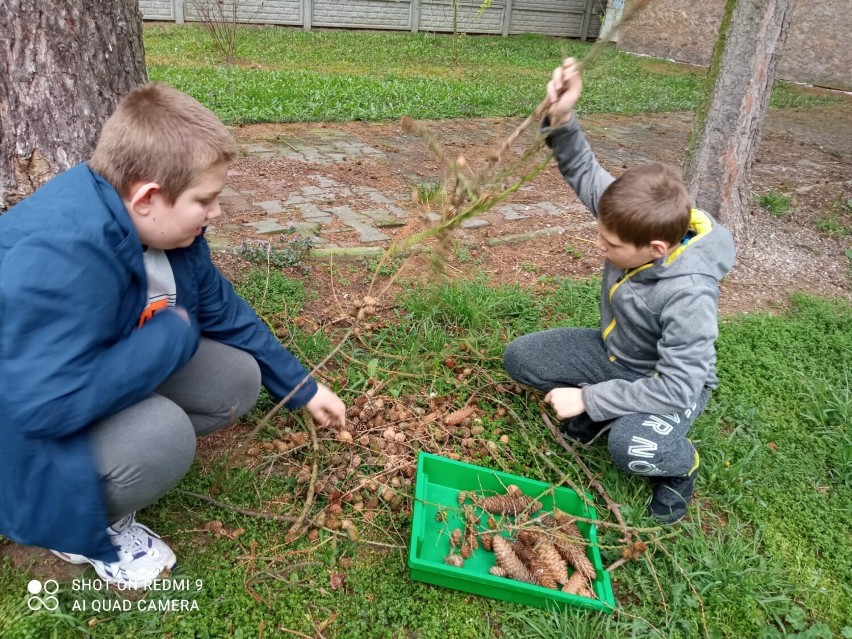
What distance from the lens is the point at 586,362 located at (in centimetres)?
250

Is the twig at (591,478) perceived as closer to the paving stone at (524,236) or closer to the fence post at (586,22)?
the paving stone at (524,236)

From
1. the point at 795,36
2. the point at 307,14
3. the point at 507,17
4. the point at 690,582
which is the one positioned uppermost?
the point at 507,17

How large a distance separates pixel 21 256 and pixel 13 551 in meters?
1.00

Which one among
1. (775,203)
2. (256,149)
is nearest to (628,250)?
(775,203)

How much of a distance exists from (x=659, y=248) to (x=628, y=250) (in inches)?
3.9

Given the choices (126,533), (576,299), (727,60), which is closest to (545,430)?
(576,299)

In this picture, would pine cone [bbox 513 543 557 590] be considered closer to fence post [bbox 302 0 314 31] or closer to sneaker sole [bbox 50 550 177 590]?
sneaker sole [bbox 50 550 177 590]

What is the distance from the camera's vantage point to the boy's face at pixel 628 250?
210 centimetres

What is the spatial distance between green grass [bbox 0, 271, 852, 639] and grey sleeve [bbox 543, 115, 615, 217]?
740mm

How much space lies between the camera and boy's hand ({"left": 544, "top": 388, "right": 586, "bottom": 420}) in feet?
7.46

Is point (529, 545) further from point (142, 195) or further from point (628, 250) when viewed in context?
point (142, 195)

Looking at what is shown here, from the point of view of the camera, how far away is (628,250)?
213 cm

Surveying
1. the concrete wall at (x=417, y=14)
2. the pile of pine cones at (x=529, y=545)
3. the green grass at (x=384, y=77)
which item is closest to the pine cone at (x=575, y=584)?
the pile of pine cones at (x=529, y=545)

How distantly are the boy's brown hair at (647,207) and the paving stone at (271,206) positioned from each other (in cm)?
247
